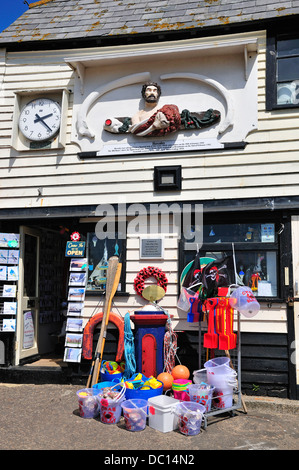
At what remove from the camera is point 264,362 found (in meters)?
5.86

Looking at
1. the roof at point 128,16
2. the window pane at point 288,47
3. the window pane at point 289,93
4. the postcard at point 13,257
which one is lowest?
the postcard at point 13,257

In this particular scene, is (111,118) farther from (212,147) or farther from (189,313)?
(189,313)

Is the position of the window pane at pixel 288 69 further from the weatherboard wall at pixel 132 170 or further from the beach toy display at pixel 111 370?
the beach toy display at pixel 111 370

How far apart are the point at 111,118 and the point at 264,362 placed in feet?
15.4

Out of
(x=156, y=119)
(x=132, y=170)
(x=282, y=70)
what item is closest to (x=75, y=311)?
(x=132, y=170)

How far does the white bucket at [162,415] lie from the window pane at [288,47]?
557cm

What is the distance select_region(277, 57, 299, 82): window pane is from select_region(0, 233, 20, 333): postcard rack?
5.23 meters

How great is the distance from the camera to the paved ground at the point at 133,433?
4.19m

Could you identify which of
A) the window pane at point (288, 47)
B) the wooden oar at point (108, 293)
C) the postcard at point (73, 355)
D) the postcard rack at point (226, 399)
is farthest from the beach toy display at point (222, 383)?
the window pane at point (288, 47)

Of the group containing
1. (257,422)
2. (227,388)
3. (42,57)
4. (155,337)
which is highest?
(42,57)

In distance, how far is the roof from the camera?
6.64 m

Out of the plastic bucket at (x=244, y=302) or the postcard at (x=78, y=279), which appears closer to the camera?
the plastic bucket at (x=244, y=302)
